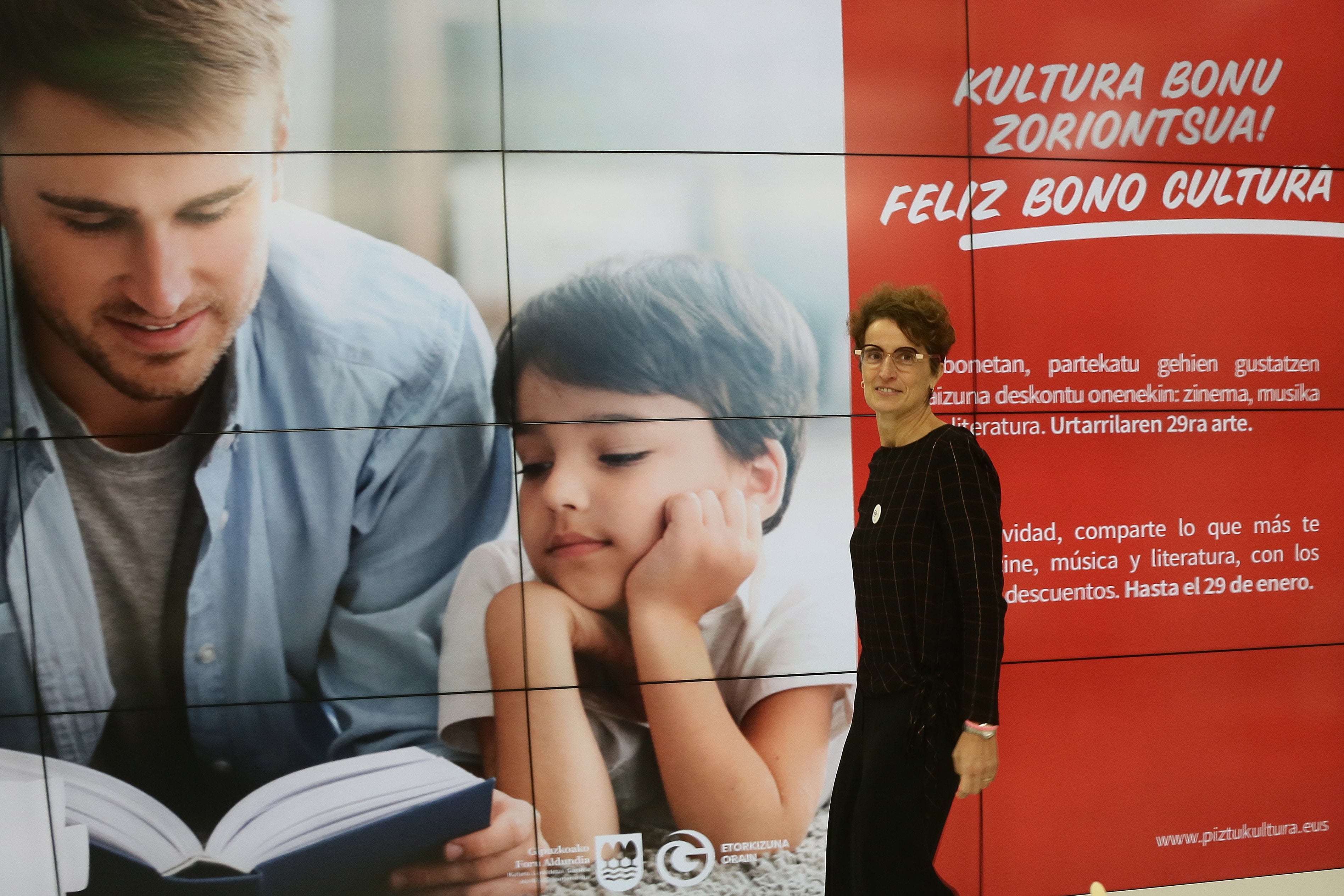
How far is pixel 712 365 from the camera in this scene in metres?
2.68

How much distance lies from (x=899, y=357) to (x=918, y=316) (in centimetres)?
9

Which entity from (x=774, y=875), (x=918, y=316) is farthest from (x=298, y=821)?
(x=918, y=316)

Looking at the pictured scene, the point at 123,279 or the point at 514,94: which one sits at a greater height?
the point at 514,94

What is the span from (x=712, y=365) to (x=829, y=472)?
48cm

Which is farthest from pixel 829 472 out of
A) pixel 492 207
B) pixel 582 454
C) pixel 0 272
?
pixel 0 272

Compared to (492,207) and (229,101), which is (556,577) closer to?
(492,207)

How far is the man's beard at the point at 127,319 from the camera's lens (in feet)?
8.25

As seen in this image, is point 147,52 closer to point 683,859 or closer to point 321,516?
point 321,516

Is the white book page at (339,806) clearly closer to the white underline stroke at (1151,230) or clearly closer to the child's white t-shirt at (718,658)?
the child's white t-shirt at (718,658)

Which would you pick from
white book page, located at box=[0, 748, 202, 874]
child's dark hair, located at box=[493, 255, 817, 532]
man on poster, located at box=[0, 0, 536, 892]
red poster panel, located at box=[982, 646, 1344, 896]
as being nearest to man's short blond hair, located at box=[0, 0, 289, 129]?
man on poster, located at box=[0, 0, 536, 892]

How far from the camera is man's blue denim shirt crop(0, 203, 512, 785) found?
8.34 feet

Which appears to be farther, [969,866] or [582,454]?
[969,866]

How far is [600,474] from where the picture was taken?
264 cm

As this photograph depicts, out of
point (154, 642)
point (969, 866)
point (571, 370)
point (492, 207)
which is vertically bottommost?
point (969, 866)
